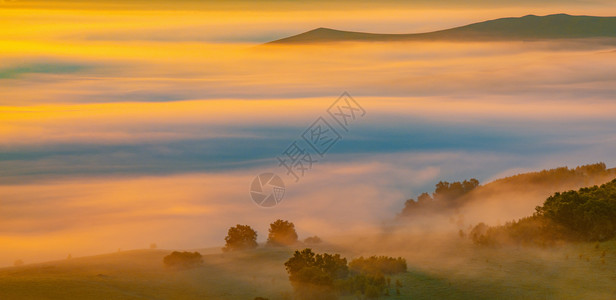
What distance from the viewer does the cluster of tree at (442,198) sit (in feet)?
246

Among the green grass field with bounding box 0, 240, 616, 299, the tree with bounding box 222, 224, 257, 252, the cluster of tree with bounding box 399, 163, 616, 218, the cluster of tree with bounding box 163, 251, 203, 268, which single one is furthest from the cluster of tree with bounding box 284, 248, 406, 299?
the cluster of tree with bounding box 399, 163, 616, 218

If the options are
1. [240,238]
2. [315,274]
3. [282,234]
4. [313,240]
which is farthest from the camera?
[282,234]

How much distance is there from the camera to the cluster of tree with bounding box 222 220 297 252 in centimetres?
5469

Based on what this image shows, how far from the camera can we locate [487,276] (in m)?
42.4

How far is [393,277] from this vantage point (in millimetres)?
42812

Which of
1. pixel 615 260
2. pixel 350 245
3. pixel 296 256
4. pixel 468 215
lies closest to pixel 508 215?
pixel 468 215

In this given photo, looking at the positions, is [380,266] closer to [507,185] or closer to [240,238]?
[240,238]

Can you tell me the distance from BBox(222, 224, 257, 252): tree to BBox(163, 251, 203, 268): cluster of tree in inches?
254

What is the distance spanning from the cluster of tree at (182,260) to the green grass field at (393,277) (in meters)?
0.64

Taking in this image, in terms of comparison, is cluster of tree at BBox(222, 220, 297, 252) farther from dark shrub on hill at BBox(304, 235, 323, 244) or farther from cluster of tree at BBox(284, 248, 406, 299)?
cluster of tree at BBox(284, 248, 406, 299)

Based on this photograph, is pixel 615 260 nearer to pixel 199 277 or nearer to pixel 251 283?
pixel 251 283

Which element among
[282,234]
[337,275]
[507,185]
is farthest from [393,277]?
[507,185]

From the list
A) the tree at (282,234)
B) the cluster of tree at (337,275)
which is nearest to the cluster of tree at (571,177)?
the tree at (282,234)

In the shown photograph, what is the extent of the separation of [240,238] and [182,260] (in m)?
7.60
